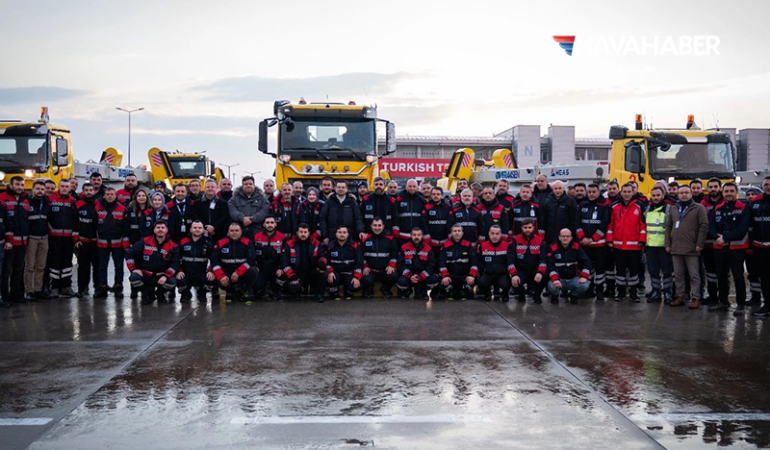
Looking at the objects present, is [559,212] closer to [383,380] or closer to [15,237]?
[383,380]

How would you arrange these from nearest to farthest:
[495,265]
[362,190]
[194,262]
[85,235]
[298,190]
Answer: [194,262]
[495,265]
[85,235]
[298,190]
[362,190]

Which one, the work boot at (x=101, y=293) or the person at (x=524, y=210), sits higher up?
the person at (x=524, y=210)

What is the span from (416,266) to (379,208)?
1.30m

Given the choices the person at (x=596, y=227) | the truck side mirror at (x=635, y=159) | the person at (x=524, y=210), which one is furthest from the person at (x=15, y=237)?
the truck side mirror at (x=635, y=159)

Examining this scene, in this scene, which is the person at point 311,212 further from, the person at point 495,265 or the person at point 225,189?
the person at point 495,265

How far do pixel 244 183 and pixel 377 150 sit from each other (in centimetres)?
327

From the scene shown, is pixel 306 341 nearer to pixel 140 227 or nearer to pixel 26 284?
pixel 140 227

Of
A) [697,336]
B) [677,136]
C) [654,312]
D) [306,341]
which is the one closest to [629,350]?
[697,336]

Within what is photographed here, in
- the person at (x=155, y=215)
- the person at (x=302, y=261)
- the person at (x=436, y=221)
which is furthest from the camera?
the person at (x=436, y=221)

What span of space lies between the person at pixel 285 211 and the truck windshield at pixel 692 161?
7658 millimetres

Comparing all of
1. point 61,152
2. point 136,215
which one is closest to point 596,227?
point 136,215

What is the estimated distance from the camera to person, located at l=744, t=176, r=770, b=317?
9.37 metres

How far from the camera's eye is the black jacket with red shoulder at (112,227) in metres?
11.1

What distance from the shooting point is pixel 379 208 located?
11727 mm
